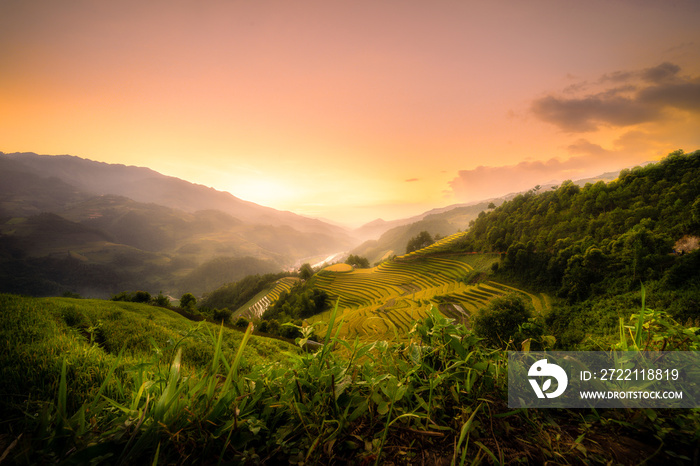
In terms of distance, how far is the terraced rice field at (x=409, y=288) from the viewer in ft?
133

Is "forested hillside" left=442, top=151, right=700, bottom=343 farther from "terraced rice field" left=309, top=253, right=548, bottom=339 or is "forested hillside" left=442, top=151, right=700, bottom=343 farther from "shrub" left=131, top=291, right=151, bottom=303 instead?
"shrub" left=131, top=291, right=151, bottom=303

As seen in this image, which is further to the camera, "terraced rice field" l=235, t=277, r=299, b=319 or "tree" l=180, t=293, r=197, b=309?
"terraced rice field" l=235, t=277, r=299, b=319

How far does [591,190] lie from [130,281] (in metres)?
236

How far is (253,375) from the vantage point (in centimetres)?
128

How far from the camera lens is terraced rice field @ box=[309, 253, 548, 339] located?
4041 cm

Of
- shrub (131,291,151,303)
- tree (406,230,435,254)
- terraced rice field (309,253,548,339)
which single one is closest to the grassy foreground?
terraced rice field (309,253,548,339)

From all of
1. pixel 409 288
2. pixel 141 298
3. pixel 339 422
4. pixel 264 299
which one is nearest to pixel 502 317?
pixel 339 422

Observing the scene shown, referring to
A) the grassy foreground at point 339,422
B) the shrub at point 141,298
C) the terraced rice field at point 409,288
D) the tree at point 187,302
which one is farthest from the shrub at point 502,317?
the shrub at point 141,298

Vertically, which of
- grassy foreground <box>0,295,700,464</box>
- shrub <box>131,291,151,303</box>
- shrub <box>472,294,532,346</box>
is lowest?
shrub <box>131,291,151,303</box>

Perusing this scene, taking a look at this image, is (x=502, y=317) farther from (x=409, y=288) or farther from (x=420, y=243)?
(x=420, y=243)

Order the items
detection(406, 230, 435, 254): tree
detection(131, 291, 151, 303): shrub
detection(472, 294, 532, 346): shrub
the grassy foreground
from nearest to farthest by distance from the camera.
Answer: the grassy foreground → detection(472, 294, 532, 346): shrub → detection(131, 291, 151, 303): shrub → detection(406, 230, 435, 254): tree

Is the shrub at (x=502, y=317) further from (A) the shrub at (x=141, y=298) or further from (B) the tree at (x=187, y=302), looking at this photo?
(A) the shrub at (x=141, y=298)

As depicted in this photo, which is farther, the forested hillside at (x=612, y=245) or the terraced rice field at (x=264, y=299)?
the terraced rice field at (x=264, y=299)

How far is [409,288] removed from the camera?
5831 centimetres
